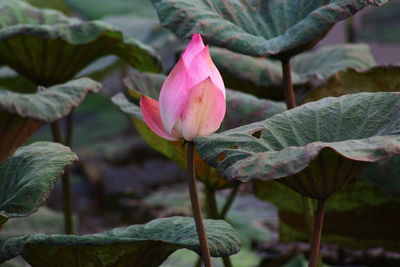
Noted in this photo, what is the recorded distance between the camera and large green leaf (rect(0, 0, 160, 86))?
128cm

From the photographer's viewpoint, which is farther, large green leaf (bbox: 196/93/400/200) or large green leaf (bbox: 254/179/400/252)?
large green leaf (bbox: 254/179/400/252)

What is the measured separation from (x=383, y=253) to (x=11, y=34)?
0.93m

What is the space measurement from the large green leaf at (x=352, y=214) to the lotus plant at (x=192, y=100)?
0.65m

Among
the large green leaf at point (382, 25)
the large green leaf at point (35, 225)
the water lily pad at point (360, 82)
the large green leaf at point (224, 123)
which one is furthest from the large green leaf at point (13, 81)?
the large green leaf at point (382, 25)

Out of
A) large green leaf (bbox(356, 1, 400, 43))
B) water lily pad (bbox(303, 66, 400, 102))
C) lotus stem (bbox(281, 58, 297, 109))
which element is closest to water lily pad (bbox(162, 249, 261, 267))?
water lily pad (bbox(303, 66, 400, 102))

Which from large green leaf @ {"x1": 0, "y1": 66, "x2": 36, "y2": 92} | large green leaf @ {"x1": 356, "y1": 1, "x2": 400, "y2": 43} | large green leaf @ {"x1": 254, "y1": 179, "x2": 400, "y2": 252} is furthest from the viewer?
large green leaf @ {"x1": 356, "y1": 1, "x2": 400, "y2": 43}

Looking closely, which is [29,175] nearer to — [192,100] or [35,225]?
[192,100]

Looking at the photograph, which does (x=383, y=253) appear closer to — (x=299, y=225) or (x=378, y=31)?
(x=299, y=225)

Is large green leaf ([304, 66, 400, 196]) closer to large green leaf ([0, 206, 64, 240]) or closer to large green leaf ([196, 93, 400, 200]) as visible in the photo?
large green leaf ([196, 93, 400, 200])

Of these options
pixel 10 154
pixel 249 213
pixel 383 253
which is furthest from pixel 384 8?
pixel 10 154

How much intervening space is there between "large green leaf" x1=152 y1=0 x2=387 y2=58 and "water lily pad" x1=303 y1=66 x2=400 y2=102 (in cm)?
22

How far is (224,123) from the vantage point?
1.29m

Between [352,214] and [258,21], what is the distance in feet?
1.61

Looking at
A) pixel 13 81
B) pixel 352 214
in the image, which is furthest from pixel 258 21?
pixel 13 81
